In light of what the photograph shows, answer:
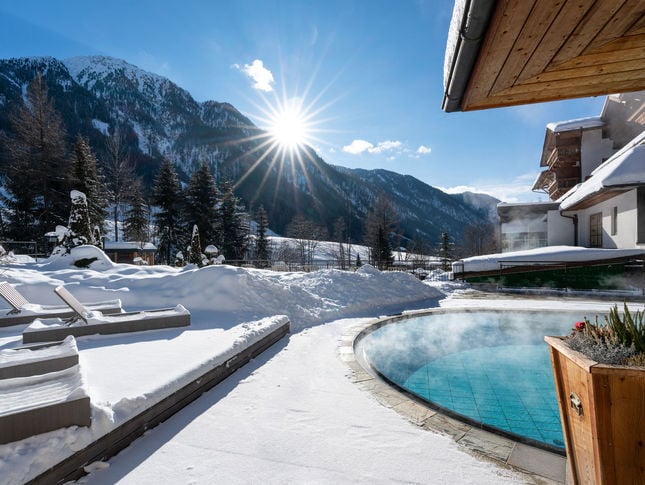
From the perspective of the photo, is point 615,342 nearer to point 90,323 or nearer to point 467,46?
point 467,46

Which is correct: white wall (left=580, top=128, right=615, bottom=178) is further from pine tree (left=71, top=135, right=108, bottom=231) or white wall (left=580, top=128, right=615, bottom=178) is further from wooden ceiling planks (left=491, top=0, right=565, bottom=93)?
pine tree (left=71, top=135, right=108, bottom=231)

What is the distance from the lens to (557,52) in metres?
2.25

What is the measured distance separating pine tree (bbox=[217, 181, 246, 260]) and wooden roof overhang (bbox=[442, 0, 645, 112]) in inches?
1092

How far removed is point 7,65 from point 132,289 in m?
140

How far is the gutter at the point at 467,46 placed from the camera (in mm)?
1791

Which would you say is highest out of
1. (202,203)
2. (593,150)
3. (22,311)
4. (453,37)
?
(593,150)

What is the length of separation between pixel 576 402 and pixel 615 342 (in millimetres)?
410

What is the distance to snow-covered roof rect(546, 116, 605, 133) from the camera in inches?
704

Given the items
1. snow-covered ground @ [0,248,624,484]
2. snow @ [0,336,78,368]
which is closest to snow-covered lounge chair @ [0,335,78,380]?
snow @ [0,336,78,368]

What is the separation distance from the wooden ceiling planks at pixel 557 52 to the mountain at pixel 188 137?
254 feet

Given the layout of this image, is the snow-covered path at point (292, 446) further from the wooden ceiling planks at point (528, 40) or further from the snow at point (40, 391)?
the wooden ceiling planks at point (528, 40)

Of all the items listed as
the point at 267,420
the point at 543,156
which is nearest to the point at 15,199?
the point at 267,420

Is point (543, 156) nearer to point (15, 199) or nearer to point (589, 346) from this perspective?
point (589, 346)

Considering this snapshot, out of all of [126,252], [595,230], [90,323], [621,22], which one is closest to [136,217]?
[126,252]
